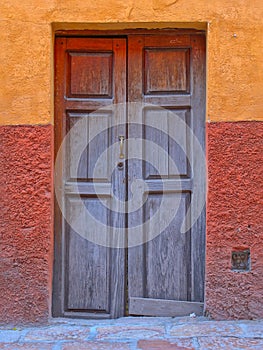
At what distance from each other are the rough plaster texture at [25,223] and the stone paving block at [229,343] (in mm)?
1194

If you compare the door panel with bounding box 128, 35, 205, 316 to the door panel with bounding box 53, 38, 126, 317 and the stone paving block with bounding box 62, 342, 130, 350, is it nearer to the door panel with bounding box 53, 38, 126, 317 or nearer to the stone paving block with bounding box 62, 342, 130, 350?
the door panel with bounding box 53, 38, 126, 317

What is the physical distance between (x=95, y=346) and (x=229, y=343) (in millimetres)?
844

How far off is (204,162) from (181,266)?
802 mm

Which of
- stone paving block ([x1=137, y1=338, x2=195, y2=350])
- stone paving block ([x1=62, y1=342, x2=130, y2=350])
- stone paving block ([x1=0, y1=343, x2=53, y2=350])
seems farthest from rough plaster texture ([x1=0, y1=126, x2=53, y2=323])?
stone paving block ([x1=137, y1=338, x2=195, y2=350])

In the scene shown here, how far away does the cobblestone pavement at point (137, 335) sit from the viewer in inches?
135

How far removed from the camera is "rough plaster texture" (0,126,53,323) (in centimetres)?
394

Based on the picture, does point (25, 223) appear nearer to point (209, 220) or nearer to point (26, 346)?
point (26, 346)

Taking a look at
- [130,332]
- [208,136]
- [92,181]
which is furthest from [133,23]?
[130,332]

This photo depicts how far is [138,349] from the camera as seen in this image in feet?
11.0

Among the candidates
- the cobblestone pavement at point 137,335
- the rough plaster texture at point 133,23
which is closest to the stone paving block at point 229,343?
the cobblestone pavement at point 137,335

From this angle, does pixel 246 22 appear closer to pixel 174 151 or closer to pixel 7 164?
pixel 174 151

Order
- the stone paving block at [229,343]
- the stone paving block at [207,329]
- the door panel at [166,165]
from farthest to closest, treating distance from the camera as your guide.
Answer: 1. the door panel at [166,165]
2. the stone paving block at [207,329]
3. the stone paving block at [229,343]

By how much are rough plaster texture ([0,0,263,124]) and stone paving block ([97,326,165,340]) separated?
154 cm

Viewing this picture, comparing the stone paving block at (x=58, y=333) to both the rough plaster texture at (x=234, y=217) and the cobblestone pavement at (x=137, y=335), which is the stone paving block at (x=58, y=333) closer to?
the cobblestone pavement at (x=137, y=335)
